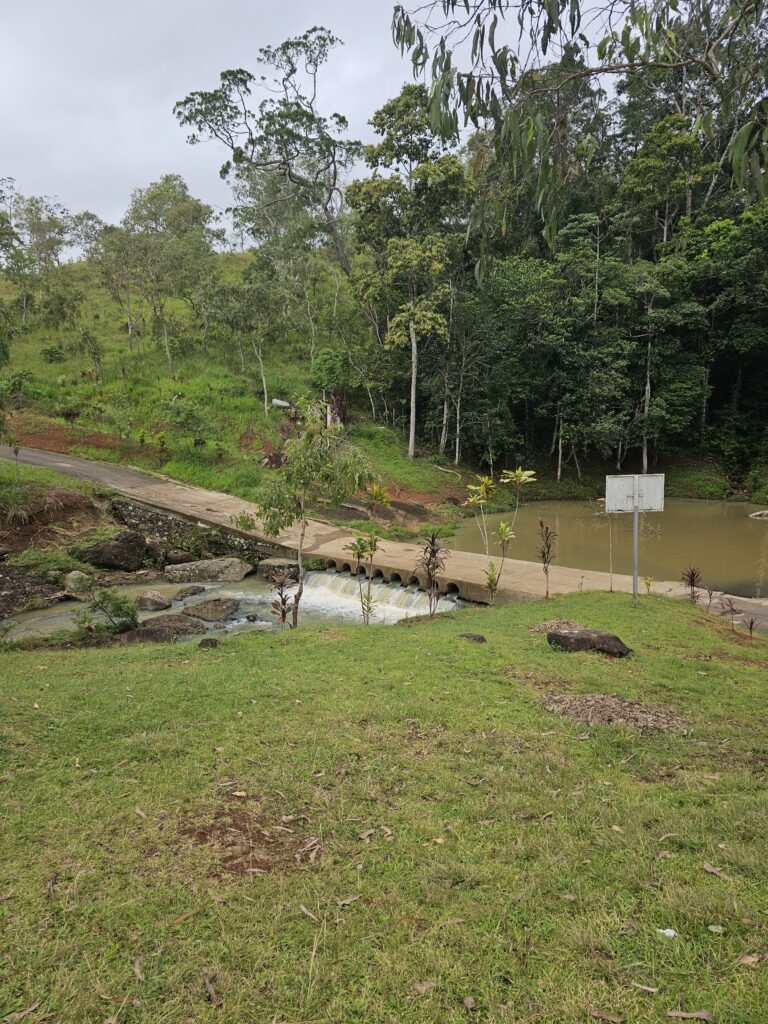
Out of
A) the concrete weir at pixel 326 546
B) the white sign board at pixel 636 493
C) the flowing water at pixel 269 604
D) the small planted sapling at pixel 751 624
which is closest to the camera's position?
the small planted sapling at pixel 751 624

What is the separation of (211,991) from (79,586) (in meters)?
12.4

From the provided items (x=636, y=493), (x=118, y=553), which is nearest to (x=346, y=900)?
(x=636, y=493)

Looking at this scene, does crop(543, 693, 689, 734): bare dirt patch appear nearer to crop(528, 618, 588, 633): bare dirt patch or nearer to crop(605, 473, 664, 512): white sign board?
crop(528, 618, 588, 633): bare dirt patch

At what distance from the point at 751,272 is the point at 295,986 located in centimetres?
2951

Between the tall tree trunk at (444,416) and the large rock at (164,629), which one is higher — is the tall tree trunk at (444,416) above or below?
above

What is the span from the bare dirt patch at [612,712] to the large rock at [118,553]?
41.3 feet

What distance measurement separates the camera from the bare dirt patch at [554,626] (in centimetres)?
834

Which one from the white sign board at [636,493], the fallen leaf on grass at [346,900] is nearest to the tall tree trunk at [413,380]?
the white sign board at [636,493]

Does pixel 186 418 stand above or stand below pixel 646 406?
below

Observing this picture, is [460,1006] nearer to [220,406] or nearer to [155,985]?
[155,985]

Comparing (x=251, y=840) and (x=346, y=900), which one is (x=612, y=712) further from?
(x=251, y=840)

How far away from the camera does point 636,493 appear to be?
9312mm

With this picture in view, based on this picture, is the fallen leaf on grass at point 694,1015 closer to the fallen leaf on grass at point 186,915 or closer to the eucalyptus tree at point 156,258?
the fallen leaf on grass at point 186,915

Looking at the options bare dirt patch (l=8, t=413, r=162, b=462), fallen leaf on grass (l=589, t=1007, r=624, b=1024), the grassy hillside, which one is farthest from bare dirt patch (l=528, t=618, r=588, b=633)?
bare dirt patch (l=8, t=413, r=162, b=462)
